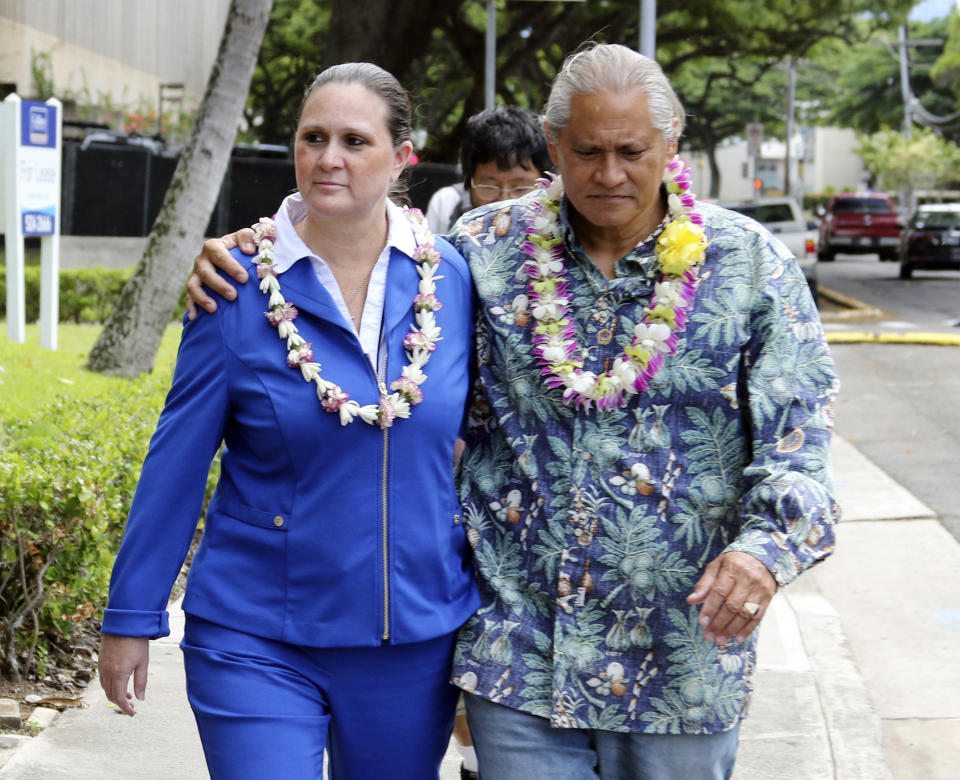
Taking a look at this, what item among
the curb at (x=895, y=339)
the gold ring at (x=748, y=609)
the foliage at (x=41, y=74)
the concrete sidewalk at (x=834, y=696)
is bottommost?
the concrete sidewalk at (x=834, y=696)

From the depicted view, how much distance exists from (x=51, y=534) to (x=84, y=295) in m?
10.5

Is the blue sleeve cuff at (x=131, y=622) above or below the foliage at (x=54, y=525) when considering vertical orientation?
above

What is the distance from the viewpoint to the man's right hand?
9.02 ft

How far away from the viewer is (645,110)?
269 centimetres

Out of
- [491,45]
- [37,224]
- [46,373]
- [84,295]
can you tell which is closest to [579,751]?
[46,373]

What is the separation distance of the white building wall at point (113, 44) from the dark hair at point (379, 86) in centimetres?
2096

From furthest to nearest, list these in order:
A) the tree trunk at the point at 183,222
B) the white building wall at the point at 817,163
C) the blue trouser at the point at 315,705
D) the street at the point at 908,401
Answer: the white building wall at the point at 817,163 → the street at the point at 908,401 → the tree trunk at the point at 183,222 → the blue trouser at the point at 315,705

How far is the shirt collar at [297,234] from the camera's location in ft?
9.21

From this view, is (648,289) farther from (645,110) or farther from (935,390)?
(935,390)

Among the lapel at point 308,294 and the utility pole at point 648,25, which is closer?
the lapel at point 308,294

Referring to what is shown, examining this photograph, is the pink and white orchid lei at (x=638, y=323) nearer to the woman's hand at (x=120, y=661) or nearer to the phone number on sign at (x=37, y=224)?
the woman's hand at (x=120, y=661)

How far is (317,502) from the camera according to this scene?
8.84 ft

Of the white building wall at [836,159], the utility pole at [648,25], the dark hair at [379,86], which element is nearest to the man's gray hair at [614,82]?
the dark hair at [379,86]

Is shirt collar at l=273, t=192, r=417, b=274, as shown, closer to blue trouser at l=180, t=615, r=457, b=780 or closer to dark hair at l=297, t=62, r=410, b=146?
dark hair at l=297, t=62, r=410, b=146
